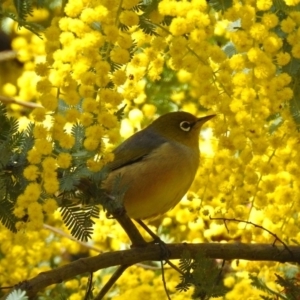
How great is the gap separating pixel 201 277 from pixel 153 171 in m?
0.95

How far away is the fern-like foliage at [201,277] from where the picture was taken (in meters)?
2.35

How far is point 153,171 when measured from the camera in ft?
10.7

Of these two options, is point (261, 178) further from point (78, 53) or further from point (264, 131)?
point (78, 53)

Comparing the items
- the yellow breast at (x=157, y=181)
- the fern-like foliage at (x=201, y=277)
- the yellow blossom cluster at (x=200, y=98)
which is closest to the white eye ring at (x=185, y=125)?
the yellow breast at (x=157, y=181)

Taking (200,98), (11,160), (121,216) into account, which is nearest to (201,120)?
(200,98)

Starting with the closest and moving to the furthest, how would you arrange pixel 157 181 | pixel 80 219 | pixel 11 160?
pixel 11 160 → pixel 80 219 → pixel 157 181

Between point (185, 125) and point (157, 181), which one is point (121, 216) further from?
point (185, 125)

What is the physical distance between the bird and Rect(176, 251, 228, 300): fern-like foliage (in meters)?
0.68

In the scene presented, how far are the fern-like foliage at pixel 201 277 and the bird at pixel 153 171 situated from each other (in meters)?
0.68

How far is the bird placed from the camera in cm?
320

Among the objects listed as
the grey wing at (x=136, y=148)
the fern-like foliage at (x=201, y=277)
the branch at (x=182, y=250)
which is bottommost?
the grey wing at (x=136, y=148)

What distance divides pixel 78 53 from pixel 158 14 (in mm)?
450

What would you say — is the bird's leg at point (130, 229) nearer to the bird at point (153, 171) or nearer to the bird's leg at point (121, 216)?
the bird's leg at point (121, 216)

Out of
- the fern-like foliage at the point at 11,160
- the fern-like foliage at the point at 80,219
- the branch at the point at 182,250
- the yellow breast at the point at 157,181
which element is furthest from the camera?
the yellow breast at the point at 157,181
